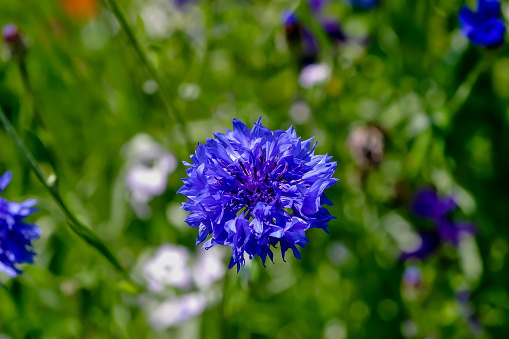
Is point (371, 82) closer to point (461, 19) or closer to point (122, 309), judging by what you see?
point (461, 19)

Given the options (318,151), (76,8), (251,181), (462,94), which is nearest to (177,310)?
(318,151)

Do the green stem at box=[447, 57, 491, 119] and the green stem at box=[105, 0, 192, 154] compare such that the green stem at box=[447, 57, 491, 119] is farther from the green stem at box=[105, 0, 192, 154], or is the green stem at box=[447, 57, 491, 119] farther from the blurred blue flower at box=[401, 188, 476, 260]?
the green stem at box=[105, 0, 192, 154]

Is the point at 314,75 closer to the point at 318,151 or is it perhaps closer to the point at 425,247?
the point at 318,151

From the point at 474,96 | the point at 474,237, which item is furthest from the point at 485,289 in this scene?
the point at 474,96

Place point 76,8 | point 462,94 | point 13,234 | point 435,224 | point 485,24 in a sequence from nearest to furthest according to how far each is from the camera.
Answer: point 13,234, point 485,24, point 462,94, point 435,224, point 76,8

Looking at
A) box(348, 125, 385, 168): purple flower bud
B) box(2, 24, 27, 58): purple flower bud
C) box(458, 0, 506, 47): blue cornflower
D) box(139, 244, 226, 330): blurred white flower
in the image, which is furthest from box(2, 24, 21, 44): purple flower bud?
box(458, 0, 506, 47): blue cornflower
